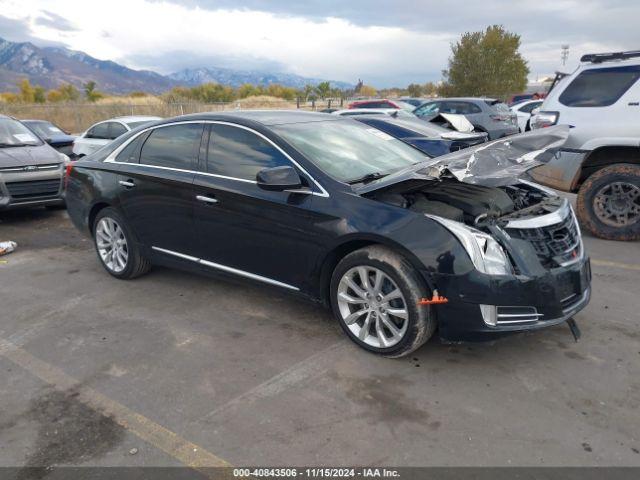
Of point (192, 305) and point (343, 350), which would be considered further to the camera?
point (192, 305)

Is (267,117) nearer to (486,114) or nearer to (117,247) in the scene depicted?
(117,247)

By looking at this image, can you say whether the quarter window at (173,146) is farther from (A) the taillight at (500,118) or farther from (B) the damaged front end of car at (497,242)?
(A) the taillight at (500,118)

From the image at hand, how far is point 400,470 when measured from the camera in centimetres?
253

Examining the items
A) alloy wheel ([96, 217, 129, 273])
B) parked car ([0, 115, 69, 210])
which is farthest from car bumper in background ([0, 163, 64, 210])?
alloy wheel ([96, 217, 129, 273])

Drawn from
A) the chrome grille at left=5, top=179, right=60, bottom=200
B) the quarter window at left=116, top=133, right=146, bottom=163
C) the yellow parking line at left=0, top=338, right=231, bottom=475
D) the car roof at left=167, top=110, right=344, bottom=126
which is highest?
the car roof at left=167, top=110, right=344, bottom=126

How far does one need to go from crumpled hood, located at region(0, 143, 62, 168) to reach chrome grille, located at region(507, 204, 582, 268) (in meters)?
7.30

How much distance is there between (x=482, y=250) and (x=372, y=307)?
2.72ft

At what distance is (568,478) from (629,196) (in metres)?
4.73

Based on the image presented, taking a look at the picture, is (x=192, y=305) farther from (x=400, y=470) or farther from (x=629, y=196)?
(x=629, y=196)

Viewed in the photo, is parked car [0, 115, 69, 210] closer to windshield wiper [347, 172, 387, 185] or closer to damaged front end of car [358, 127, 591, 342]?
windshield wiper [347, 172, 387, 185]

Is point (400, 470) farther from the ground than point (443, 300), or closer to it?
closer to it

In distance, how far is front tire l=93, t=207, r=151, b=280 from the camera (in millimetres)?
5109

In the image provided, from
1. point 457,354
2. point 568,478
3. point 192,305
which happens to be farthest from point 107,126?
point 568,478

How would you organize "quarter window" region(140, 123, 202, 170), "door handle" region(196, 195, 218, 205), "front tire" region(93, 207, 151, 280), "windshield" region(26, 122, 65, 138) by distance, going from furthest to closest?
"windshield" region(26, 122, 65, 138), "front tire" region(93, 207, 151, 280), "quarter window" region(140, 123, 202, 170), "door handle" region(196, 195, 218, 205)
